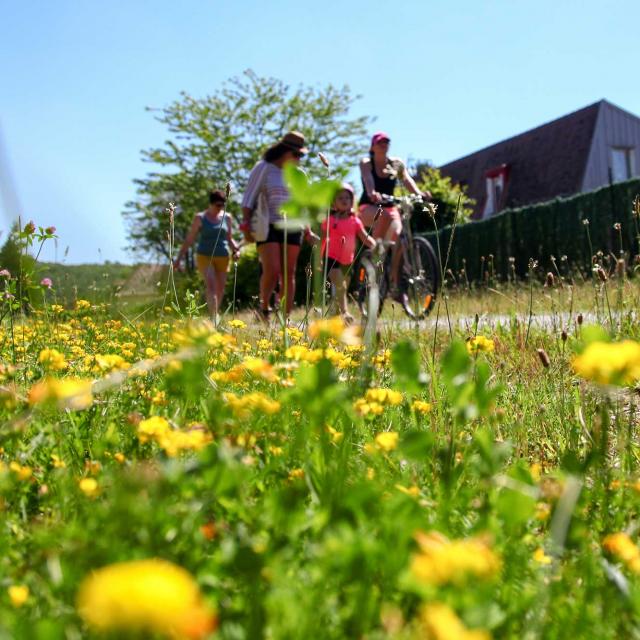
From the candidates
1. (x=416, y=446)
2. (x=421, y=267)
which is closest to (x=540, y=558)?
(x=416, y=446)

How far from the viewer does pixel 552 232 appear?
15.8m

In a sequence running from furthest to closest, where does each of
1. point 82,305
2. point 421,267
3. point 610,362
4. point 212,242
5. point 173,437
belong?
point 212,242 < point 421,267 < point 82,305 < point 173,437 < point 610,362

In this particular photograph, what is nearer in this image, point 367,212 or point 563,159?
point 367,212

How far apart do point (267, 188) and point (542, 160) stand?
75.1 feet

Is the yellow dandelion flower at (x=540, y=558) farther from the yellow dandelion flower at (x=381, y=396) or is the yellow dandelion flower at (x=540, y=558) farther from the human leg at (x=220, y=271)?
the human leg at (x=220, y=271)

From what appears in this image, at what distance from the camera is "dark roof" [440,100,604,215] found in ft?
82.1

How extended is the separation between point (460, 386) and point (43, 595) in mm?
734

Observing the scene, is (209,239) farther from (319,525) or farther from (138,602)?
(138,602)

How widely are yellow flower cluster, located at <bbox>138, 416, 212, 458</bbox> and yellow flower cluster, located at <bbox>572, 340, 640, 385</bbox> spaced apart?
62cm

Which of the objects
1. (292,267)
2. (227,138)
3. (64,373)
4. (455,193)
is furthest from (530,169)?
(64,373)

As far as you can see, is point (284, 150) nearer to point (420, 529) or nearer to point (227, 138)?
point (420, 529)

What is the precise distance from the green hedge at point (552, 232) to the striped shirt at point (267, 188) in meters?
7.27

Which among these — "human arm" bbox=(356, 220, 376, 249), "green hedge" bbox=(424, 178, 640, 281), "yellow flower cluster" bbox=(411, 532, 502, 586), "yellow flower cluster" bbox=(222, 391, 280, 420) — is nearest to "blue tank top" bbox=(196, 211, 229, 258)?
"human arm" bbox=(356, 220, 376, 249)

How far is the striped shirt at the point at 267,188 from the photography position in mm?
6219
